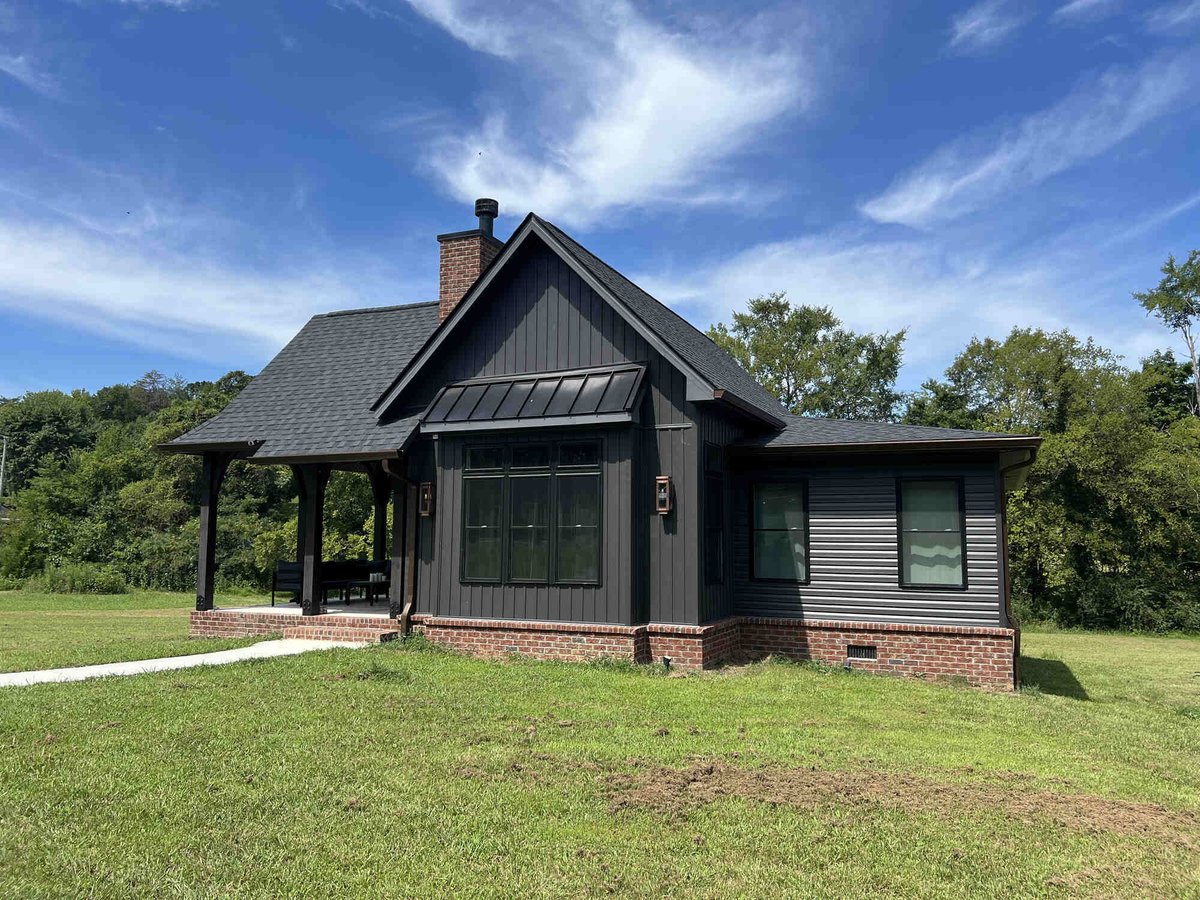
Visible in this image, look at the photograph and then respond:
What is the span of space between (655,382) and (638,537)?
6.88 feet

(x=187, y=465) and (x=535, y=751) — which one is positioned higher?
(x=187, y=465)

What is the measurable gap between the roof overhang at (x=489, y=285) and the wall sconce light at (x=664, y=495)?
1120mm

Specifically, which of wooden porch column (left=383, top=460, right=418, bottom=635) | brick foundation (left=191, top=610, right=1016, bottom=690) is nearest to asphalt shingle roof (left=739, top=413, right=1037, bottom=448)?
brick foundation (left=191, top=610, right=1016, bottom=690)

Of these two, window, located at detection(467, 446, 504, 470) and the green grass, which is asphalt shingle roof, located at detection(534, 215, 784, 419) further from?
the green grass

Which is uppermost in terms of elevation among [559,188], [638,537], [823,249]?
[823,249]

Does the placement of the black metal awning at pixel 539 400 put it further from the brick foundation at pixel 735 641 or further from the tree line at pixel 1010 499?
the tree line at pixel 1010 499

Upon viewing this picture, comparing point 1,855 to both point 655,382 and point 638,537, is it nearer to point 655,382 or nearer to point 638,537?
point 638,537

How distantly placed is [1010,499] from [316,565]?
60.2 ft

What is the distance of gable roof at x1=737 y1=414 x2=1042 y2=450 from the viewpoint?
10336 millimetres

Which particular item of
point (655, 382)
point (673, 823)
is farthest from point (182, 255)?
point (673, 823)

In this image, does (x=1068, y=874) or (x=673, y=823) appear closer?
(x=1068, y=874)

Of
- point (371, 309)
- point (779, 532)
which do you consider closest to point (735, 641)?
point (779, 532)

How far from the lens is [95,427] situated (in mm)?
55562

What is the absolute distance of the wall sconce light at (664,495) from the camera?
10727mm
